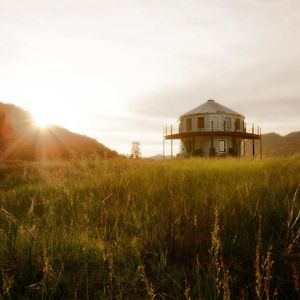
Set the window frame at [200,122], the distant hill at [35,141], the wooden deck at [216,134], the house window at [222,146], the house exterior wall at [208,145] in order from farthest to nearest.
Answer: the house window at [222,146], the window frame at [200,122], the house exterior wall at [208,145], the wooden deck at [216,134], the distant hill at [35,141]

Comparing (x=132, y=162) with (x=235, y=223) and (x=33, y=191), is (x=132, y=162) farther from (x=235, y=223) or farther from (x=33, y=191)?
(x=235, y=223)

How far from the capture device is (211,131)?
38.3 meters

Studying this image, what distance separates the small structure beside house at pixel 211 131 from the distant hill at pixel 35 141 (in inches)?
376

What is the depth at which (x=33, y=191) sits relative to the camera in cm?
773

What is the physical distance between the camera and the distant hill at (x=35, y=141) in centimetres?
3666

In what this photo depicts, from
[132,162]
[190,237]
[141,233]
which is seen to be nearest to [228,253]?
[190,237]

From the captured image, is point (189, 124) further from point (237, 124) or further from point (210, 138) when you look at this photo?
point (237, 124)

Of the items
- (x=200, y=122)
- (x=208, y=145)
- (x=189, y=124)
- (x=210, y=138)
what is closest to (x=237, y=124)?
(x=210, y=138)

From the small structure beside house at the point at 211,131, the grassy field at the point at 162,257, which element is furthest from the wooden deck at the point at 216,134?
the grassy field at the point at 162,257

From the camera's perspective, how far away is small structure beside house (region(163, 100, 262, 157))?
130 feet

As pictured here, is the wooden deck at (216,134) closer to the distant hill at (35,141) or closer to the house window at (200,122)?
the house window at (200,122)

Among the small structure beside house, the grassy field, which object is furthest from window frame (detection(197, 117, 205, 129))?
the grassy field

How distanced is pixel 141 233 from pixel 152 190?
2.29 m

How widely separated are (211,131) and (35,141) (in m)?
20.3
